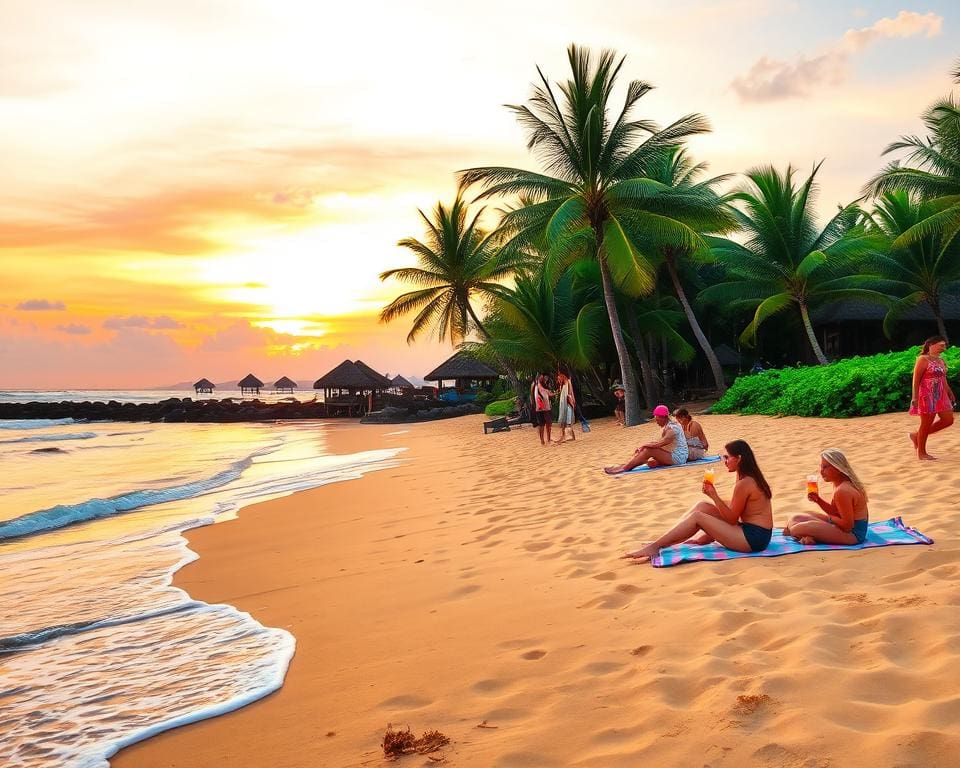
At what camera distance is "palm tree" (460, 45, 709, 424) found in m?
16.8

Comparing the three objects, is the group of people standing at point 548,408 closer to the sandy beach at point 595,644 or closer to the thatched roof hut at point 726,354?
the sandy beach at point 595,644

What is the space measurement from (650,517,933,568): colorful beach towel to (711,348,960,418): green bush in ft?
26.7

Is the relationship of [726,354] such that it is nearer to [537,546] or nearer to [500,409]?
[500,409]

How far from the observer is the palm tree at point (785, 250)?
20.9 m

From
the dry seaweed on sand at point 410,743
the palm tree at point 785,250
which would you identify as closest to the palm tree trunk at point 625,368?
the palm tree at point 785,250

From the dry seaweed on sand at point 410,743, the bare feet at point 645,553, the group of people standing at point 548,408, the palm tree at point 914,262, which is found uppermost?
the palm tree at point 914,262

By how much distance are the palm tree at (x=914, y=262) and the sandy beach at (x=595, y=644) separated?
1840cm

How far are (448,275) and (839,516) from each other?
73.6 feet

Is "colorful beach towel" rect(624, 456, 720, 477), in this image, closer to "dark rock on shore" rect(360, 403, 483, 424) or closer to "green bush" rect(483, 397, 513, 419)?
"green bush" rect(483, 397, 513, 419)

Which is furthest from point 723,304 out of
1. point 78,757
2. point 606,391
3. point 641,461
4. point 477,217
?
point 78,757

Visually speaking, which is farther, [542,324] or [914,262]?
[914,262]

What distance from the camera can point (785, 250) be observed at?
68.6ft

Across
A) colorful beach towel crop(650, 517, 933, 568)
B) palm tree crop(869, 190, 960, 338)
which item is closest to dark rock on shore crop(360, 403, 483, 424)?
palm tree crop(869, 190, 960, 338)

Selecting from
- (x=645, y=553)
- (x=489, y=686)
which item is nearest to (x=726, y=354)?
(x=645, y=553)
